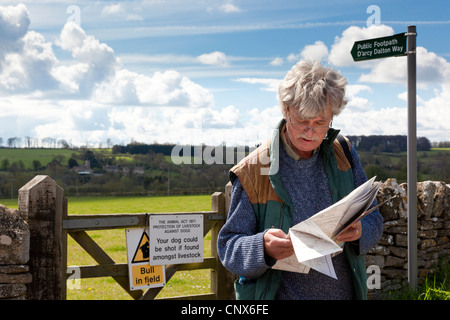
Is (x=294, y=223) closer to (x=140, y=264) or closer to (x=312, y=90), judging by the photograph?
(x=312, y=90)

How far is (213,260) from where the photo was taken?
5.22 metres

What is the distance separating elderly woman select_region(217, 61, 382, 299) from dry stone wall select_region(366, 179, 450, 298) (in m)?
4.21

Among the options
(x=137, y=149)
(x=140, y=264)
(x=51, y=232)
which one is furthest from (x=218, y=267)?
(x=137, y=149)

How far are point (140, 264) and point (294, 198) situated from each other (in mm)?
3127

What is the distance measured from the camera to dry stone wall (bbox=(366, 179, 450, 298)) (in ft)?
19.8

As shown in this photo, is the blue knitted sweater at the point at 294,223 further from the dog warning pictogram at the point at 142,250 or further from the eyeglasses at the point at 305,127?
the dog warning pictogram at the point at 142,250

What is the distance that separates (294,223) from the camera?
77.3 inches

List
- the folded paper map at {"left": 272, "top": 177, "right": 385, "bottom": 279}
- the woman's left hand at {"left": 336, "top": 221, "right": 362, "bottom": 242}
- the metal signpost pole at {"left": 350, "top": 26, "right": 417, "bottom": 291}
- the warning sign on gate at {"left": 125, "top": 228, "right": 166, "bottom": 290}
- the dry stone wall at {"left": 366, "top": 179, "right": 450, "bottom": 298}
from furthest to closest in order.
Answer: the dry stone wall at {"left": 366, "top": 179, "right": 450, "bottom": 298} < the metal signpost pole at {"left": 350, "top": 26, "right": 417, "bottom": 291} < the warning sign on gate at {"left": 125, "top": 228, "right": 166, "bottom": 290} < the woman's left hand at {"left": 336, "top": 221, "right": 362, "bottom": 242} < the folded paper map at {"left": 272, "top": 177, "right": 385, "bottom": 279}

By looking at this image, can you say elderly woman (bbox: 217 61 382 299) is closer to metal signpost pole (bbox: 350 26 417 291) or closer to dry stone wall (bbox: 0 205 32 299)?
dry stone wall (bbox: 0 205 32 299)

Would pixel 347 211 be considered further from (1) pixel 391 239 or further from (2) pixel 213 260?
(1) pixel 391 239

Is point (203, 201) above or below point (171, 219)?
below

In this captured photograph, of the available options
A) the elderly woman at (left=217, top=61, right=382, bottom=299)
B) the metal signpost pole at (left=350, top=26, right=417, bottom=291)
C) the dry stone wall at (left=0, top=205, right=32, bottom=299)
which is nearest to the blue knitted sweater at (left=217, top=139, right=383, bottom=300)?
the elderly woman at (left=217, top=61, right=382, bottom=299)
